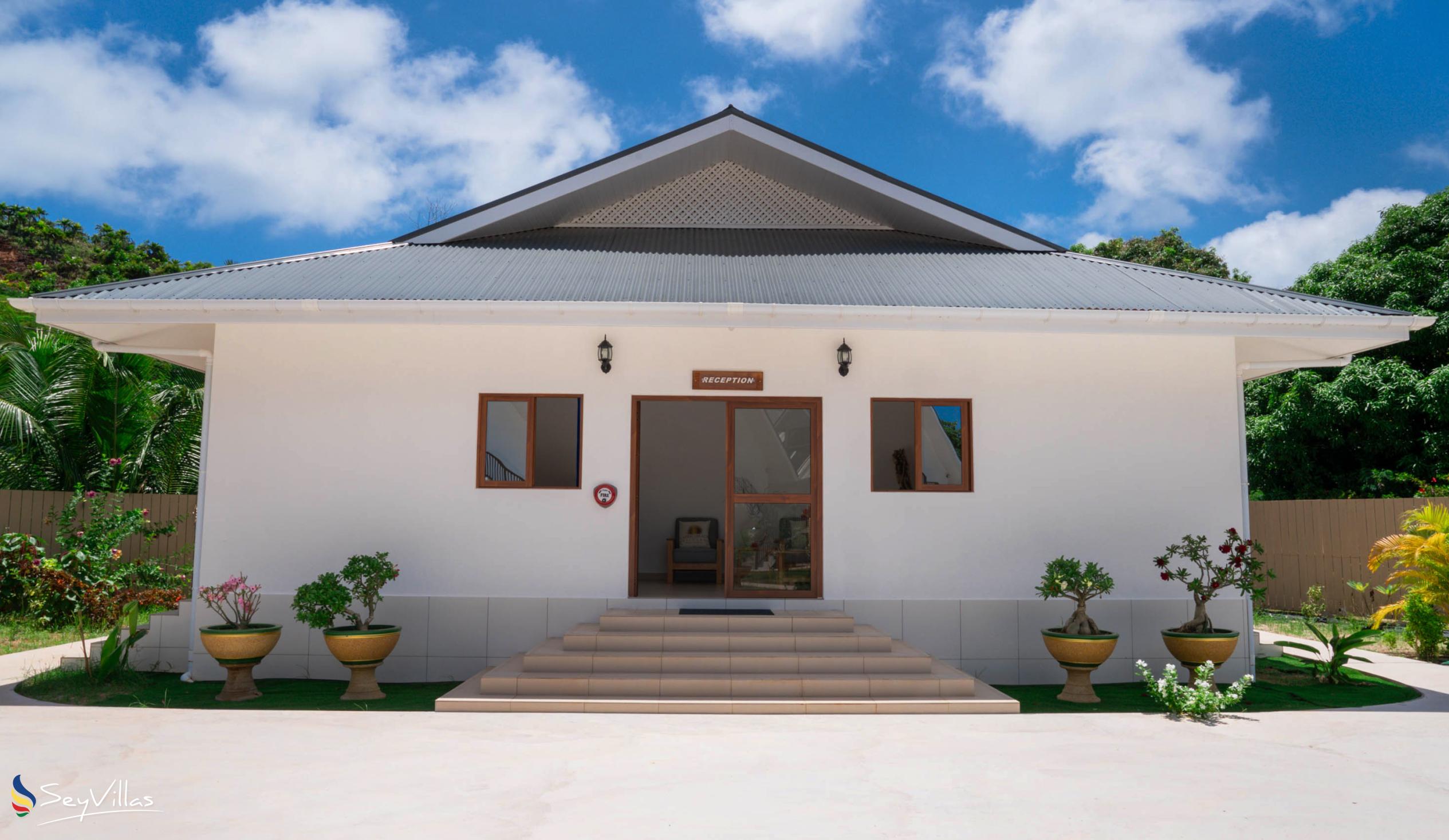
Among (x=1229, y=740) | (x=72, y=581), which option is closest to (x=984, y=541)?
(x=1229, y=740)

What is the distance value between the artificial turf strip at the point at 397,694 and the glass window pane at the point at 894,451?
7.22ft

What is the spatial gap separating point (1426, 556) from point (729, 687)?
28.6 feet

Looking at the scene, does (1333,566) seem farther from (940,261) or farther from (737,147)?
(737,147)

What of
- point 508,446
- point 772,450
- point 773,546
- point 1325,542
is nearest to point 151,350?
point 508,446

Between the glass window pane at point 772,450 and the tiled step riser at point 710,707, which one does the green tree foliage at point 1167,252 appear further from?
the tiled step riser at point 710,707

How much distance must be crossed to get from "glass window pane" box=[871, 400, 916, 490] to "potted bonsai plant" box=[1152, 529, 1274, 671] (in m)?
2.41

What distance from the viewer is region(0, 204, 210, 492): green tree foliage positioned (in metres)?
14.0

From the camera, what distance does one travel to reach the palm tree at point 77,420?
551 inches

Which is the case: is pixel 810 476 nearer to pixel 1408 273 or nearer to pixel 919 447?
pixel 919 447

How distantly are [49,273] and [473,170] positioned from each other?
516 inches

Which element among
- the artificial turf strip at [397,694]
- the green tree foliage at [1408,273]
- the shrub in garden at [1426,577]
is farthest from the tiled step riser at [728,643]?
the green tree foliage at [1408,273]

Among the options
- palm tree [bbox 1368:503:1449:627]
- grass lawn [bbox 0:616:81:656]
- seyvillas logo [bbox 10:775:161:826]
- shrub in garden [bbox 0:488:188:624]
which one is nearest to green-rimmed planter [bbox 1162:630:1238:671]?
palm tree [bbox 1368:503:1449:627]

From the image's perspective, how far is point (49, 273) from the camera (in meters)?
27.9

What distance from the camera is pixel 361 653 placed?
25.8 ft
